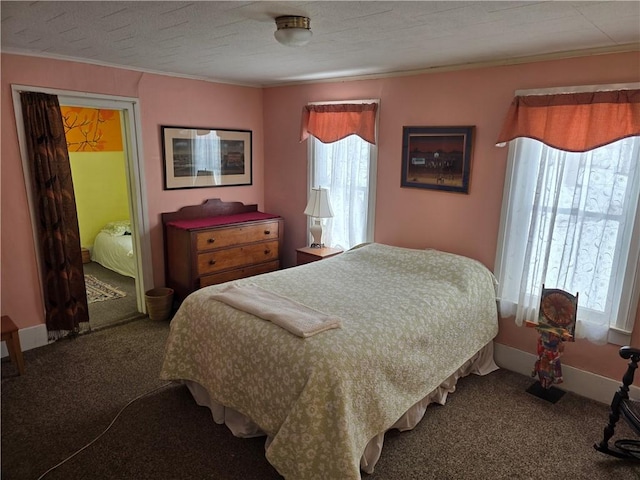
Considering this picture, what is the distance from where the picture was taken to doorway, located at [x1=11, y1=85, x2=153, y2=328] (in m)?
3.16

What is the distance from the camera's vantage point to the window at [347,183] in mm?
3799

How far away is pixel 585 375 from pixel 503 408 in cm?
66

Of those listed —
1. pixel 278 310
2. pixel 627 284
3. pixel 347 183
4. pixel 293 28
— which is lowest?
pixel 278 310

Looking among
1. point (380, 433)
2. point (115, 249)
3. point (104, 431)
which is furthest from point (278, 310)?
point (115, 249)

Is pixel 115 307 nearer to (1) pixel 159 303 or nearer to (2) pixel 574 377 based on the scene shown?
(1) pixel 159 303

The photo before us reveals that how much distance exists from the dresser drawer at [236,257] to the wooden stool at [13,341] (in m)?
1.42

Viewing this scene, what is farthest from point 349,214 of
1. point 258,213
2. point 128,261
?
point 128,261

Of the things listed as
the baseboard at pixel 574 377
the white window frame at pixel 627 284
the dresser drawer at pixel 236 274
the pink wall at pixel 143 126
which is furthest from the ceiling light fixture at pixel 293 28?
the baseboard at pixel 574 377

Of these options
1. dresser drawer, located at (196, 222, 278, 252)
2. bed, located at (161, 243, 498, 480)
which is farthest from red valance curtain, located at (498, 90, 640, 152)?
dresser drawer, located at (196, 222, 278, 252)

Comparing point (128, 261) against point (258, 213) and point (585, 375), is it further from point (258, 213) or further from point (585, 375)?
point (585, 375)

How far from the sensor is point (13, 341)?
283cm

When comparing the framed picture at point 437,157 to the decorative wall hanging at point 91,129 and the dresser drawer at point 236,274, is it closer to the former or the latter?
the dresser drawer at point 236,274

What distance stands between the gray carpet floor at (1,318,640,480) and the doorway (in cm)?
106

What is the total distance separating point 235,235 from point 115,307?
143cm
